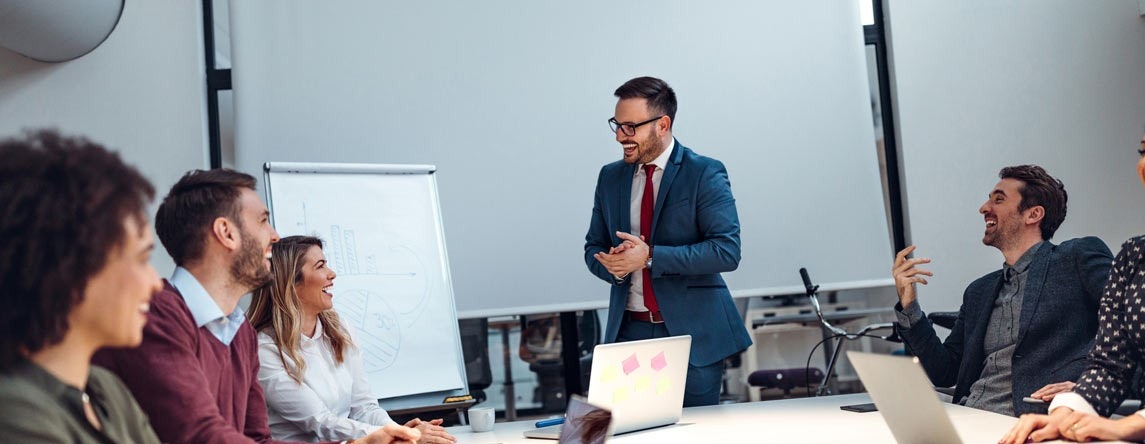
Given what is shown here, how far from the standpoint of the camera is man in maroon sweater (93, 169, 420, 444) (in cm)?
168

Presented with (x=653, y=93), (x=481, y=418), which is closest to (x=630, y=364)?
(x=481, y=418)

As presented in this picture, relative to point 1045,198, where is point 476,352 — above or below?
below

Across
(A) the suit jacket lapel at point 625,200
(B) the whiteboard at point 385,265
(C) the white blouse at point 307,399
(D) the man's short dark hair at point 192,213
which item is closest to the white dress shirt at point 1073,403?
(A) the suit jacket lapel at point 625,200

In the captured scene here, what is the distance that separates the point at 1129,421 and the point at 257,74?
3549 millimetres

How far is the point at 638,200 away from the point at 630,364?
1.09 meters

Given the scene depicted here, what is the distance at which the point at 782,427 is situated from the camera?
2174 mm

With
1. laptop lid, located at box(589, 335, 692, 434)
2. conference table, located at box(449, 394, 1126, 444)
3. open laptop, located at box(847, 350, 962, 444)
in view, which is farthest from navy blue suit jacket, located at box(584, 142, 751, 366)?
open laptop, located at box(847, 350, 962, 444)

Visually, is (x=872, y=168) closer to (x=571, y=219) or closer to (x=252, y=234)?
(x=571, y=219)

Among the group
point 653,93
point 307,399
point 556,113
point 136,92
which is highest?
point 136,92

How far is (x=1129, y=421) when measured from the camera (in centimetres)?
168

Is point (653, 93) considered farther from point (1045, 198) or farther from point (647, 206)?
point (1045, 198)

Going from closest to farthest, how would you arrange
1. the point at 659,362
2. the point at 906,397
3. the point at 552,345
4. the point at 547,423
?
the point at 906,397, the point at 659,362, the point at 547,423, the point at 552,345

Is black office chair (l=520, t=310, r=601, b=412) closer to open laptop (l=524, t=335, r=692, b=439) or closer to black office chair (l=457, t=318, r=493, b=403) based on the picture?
black office chair (l=457, t=318, r=493, b=403)

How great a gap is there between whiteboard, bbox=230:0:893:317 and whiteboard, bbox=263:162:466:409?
35 centimetres
